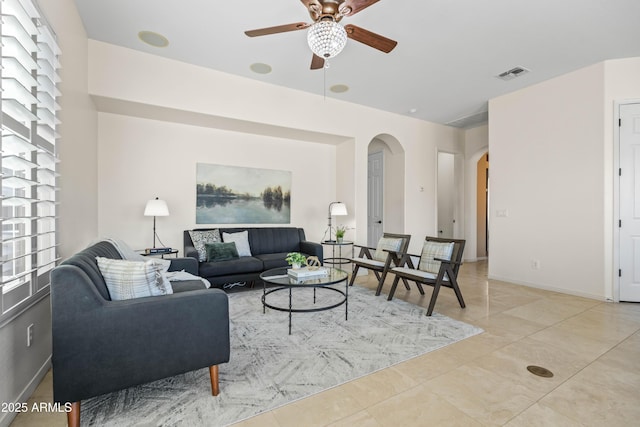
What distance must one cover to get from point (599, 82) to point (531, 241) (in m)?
2.29

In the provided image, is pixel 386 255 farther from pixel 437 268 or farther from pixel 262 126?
pixel 262 126

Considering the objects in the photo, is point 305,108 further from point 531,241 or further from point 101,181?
point 531,241

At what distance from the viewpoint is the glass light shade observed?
2.20 meters

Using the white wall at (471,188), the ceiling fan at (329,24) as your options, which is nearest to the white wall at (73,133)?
the ceiling fan at (329,24)

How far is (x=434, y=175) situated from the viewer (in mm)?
6383

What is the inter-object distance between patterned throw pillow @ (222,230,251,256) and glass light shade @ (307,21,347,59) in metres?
3.03

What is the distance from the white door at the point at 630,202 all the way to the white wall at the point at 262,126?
2.93 meters

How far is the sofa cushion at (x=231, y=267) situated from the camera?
388 cm

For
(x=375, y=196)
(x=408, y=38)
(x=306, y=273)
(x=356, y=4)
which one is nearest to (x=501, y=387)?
(x=306, y=273)

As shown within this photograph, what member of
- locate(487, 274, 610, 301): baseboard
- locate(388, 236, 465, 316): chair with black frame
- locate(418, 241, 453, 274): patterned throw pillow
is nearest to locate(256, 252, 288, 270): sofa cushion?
locate(388, 236, 465, 316): chair with black frame

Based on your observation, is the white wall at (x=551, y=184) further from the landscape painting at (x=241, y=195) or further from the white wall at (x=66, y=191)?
the white wall at (x=66, y=191)

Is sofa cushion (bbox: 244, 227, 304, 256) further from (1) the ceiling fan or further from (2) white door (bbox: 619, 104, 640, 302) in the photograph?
(2) white door (bbox: 619, 104, 640, 302)

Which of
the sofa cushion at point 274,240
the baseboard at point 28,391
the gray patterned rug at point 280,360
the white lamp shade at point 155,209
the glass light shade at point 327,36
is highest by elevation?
the glass light shade at point 327,36

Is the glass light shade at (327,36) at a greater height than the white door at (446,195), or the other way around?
the glass light shade at (327,36)
